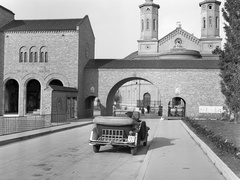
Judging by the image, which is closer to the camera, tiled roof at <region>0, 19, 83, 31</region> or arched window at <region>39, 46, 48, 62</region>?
tiled roof at <region>0, 19, 83, 31</region>

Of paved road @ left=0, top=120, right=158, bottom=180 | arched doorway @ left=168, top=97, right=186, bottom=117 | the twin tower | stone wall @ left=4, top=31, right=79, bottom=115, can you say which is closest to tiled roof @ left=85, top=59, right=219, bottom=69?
stone wall @ left=4, top=31, right=79, bottom=115

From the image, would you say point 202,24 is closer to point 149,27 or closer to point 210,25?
point 210,25

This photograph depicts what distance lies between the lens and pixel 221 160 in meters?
7.62

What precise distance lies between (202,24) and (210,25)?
68.2 inches

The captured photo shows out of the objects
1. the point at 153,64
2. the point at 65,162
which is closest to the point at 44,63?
the point at 153,64

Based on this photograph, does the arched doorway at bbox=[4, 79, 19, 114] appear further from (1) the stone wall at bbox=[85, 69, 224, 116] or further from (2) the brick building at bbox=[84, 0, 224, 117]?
(1) the stone wall at bbox=[85, 69, 224, 116]

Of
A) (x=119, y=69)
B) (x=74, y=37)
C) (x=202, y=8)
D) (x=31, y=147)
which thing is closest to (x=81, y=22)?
(x=74, y=37)

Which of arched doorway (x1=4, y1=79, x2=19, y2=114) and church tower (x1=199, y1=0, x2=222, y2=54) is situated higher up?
church tower (x1=199, y1=0, x2=222, y2=54)

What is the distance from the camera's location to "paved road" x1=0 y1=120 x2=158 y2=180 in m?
6.83

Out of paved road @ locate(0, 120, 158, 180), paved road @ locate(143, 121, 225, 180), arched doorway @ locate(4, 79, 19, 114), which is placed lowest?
paved road @ locate(0, 120, 158, 180)

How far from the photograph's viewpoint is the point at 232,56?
22.4 metres

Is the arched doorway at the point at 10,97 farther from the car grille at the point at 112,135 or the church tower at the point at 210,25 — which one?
the church tower at the point at 210,25

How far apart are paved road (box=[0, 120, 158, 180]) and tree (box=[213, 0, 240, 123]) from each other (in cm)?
1304

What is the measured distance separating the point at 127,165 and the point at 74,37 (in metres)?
23.2
